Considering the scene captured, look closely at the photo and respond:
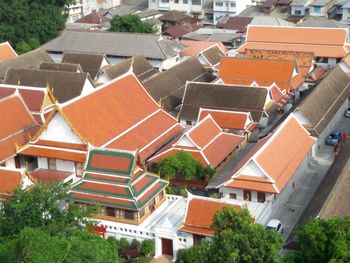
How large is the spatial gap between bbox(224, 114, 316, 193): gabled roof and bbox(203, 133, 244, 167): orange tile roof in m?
1.52

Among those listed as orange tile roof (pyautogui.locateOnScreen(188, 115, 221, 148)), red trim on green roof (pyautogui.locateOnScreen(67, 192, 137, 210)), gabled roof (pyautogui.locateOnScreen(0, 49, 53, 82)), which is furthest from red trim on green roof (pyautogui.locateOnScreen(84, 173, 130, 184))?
gabled roof (pyautogui.locateOnScreen(0, 49, 53, 82))

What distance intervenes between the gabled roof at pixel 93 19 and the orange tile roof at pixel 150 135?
33462 mm

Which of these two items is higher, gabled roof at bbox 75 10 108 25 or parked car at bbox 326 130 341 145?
gabled roof at bbox 75 10 108 25

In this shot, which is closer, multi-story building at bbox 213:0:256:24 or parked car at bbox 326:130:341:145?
parked car at bbox 326:130:341:145

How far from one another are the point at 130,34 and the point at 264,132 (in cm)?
1924

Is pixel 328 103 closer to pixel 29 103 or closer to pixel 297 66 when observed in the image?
pixel 297 66

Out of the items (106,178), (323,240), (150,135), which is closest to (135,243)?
(106,178)

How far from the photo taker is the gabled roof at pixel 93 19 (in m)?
64.7

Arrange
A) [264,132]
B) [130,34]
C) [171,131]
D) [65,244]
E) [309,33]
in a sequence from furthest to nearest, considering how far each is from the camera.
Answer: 1. [130,34]
2. [309,33]
3. [264,132]
4. [171,131]
5. [65,244]

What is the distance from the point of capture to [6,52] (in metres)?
48.2

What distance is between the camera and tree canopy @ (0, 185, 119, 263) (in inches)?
721

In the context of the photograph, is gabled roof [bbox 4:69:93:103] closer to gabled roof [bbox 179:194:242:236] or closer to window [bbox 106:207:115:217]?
window [bbox 106:207:115:217]

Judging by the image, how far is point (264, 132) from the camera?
35.4m

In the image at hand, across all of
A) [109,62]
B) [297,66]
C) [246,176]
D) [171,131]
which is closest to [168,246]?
[246,176]
